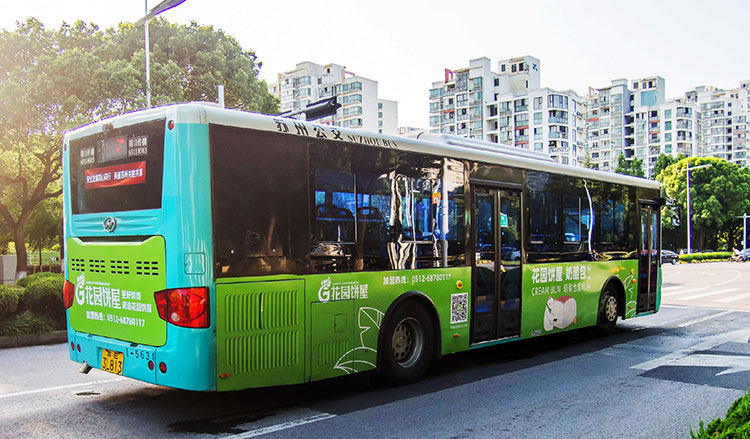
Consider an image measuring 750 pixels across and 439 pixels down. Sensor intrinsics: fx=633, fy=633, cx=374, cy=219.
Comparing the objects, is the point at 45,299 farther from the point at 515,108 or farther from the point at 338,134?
the point at 515,108

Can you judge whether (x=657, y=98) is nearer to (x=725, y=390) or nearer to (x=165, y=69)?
(x=165, y=69)

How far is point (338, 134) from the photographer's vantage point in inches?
257

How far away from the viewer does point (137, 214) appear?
18.6 ft

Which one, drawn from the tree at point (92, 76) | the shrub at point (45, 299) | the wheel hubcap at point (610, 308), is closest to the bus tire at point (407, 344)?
the wheel hubcap at point (610, 308)

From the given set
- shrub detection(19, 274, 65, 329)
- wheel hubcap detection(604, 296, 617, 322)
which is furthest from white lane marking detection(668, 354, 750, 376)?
shrub detection(19, 274, 65, 329)

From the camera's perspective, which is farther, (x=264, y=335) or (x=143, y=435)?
(x=264, y=335)

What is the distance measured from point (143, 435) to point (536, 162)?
6.49 meters

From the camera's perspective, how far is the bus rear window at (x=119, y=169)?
5.57 metres

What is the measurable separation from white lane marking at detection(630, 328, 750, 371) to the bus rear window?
656 cm

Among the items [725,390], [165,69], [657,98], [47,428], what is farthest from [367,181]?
[657,98]

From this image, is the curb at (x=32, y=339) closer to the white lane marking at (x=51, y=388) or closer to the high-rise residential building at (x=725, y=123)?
the white lane marking at (x=51, y=388)

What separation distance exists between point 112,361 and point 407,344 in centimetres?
317

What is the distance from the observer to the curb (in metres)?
9.94

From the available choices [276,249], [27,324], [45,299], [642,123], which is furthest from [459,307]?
[642,123]
